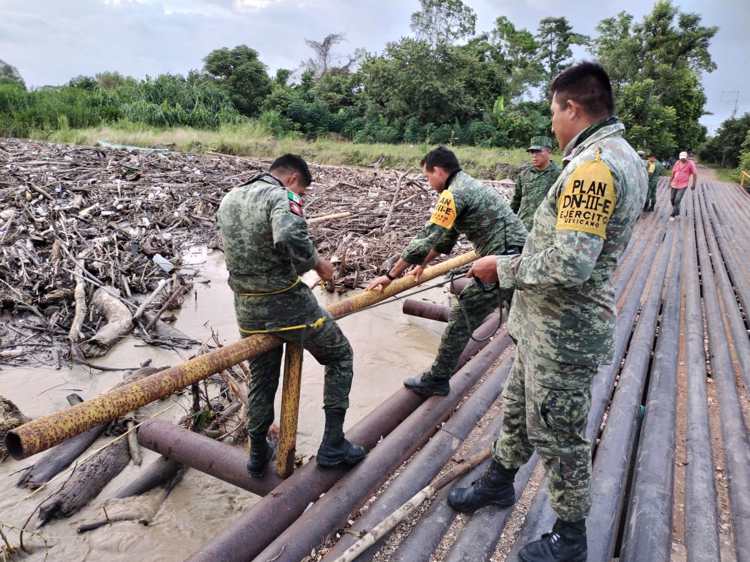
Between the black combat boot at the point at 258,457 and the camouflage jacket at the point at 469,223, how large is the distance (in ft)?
4.71

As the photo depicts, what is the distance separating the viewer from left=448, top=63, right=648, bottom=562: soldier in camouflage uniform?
5.13ft

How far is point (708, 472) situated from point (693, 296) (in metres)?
3.56

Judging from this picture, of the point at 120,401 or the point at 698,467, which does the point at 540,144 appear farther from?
the point at 120,401

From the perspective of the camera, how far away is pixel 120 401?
1.58m

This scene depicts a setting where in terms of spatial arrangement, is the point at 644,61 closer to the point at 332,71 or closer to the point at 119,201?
the point at 332,71

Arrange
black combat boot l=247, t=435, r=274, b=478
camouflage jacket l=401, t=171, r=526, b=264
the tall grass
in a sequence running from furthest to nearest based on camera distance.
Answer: the tall grass
camouflage jacket l=401, t=171, r=526, b=264
black combat boot l=247, t=435, r=274, b=478

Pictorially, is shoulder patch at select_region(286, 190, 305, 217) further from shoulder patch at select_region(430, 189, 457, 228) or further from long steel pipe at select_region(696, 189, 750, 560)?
long steel pipe at select_region(696, 189, 750, 560)

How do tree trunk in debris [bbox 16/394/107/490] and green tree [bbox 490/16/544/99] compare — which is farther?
green tree [bbox 490/16/544/99]

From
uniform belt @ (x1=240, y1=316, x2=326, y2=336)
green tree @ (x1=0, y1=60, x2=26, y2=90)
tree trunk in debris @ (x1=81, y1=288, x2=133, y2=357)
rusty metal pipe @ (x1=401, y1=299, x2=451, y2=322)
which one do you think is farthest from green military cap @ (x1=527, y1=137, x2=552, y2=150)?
green tree @ (x1=0, y1=60, x2=26, y2=90)

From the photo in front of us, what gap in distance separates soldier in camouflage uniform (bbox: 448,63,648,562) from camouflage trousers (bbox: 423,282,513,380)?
Answer: 1.30 m

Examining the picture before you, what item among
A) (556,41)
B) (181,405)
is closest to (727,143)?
(556,41)

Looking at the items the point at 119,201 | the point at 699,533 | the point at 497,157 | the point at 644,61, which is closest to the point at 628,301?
the point at 699,533

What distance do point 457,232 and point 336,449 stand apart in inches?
73.1

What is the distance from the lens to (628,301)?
5.21m
